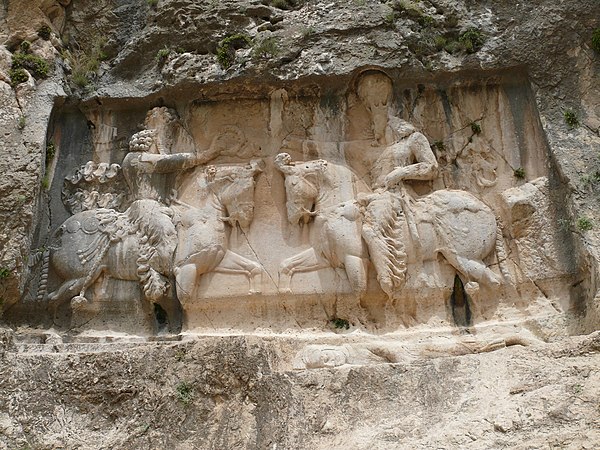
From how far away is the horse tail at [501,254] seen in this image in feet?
26.6

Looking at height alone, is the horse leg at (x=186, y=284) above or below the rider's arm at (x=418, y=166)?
below

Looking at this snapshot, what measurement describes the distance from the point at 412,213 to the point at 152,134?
3183mm

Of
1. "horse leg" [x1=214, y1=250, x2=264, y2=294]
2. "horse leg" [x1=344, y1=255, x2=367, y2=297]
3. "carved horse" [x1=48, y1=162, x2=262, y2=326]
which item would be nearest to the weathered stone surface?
"horse leg" [x1=344, y1=255, x2=367, y2=297]

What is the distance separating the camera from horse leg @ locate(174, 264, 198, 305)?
8.12m

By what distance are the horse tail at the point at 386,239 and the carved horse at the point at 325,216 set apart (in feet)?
0.41

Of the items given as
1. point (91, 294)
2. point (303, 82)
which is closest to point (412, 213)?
point (303, 82)

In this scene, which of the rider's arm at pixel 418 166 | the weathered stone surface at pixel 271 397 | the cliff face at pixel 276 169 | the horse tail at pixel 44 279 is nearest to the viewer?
the weathered stone surface at pixel 271 397

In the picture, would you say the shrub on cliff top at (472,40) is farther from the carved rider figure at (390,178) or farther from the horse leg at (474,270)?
the horse leg at (474,270)

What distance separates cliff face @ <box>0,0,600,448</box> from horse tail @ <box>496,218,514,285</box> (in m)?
0.07

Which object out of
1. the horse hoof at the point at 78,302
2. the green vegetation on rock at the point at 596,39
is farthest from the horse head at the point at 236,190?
the green vegetation on rock at the point at 596,39

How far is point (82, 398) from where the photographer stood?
6.71 metres

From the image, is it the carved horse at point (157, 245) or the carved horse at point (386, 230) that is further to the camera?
the carved horse at point (157, 245)

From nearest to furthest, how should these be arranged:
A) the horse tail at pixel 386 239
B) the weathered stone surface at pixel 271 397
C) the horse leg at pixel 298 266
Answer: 1. the weathered stone surface at pixel 271 397
2. the horse tail at pixel 386 239
3. the horse leg at pixel 298 266

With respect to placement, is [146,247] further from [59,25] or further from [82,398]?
[59,25]
